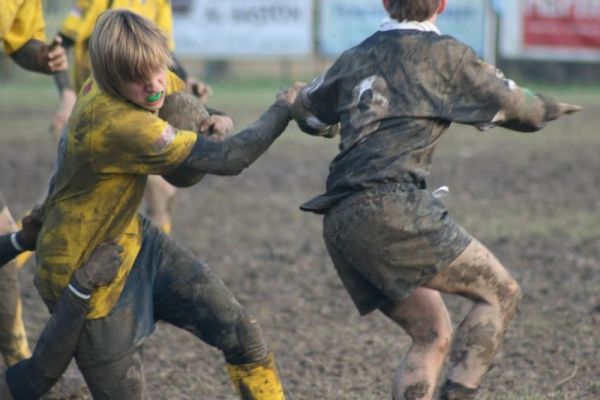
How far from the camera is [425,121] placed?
416 cm

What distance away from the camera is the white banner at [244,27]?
22.1 metres

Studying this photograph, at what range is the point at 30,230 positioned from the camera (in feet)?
15.0

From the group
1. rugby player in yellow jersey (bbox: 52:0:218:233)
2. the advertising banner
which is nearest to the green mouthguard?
rugby player in yellow jersey (bbox: 52:0:218:233)

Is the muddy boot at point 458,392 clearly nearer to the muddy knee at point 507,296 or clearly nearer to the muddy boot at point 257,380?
the muddy knee at point 507,296

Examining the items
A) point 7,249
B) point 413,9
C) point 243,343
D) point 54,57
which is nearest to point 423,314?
point 243,343

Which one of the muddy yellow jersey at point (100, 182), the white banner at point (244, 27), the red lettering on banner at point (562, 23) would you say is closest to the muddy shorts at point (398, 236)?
the muddy yellow jersey at point (100, 182)

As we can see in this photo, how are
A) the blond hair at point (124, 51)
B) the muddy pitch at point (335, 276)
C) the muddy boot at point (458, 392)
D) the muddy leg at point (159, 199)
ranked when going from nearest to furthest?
the blond hair at point (124, 51) → the muddy boot at point (458, 392) → the muddy pitch at point (335, 276) → the muddy leg at point (159, 199)

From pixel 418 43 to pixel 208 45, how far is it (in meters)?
18.3

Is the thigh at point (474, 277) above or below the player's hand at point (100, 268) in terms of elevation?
below

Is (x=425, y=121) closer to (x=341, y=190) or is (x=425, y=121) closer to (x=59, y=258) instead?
(x=341, y=190)

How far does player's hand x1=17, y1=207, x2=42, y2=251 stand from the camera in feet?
14.9

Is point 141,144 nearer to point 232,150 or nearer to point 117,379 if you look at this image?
point 232,150

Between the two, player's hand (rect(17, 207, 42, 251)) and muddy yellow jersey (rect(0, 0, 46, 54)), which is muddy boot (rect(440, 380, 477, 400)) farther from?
muddy yellow jersey (rect(0, 0, 46, 54))

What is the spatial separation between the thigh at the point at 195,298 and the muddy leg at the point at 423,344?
57 centimetres
